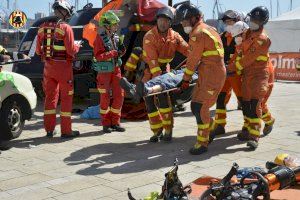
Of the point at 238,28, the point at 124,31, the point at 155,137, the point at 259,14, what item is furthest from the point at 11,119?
the point at 259,14

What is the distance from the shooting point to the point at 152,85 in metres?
6.57

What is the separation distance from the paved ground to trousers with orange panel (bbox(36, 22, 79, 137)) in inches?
16.4

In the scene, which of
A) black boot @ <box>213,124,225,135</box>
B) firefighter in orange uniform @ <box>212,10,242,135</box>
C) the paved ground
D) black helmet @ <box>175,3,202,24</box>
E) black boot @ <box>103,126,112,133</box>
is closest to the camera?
the paved ground

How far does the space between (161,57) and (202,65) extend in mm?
1097

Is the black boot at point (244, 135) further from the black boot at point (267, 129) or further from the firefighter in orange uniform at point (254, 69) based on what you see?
the black boot at point (267, 129)

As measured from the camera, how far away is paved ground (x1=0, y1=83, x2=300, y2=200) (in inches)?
213

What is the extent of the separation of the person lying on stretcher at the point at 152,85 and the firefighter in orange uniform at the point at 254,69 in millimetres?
771

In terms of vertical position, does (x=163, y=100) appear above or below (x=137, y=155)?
above

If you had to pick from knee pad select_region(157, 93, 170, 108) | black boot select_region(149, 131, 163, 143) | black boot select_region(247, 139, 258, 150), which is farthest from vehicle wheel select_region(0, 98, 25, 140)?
black boot select_region(247, 139, 258, 150)

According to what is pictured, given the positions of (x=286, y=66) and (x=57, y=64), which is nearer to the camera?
(x=57, y=64)

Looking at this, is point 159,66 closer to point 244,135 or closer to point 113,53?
point 113,53

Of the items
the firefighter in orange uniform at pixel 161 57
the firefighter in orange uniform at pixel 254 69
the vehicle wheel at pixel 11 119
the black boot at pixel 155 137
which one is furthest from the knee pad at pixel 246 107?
the vehicle wheel at pixel 11 119

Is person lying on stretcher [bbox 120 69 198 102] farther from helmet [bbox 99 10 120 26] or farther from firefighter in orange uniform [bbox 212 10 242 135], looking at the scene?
helmet [bbox 99 10 120 26]

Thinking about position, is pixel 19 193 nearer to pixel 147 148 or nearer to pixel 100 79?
pixel 147 148
